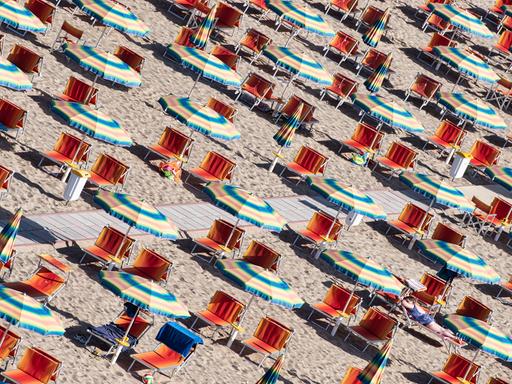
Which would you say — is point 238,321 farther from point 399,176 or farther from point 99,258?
point 399,176

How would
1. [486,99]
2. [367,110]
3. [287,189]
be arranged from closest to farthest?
[287,189]
[367,110]
[486,99]

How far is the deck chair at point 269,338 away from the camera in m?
30.3

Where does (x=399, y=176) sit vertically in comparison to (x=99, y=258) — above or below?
above

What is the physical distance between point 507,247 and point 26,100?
1206 centimetres

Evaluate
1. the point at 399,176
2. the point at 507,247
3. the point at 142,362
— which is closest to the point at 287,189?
the point at 399,176

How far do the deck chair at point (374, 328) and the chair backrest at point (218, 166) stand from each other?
5.44 metres

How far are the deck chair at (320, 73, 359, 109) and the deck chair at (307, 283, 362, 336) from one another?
11.2m

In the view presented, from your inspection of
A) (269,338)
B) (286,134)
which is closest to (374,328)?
(269,338)

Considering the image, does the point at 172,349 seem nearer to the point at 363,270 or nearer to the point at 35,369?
the point at 35,369

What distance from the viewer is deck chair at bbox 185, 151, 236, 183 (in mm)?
36344

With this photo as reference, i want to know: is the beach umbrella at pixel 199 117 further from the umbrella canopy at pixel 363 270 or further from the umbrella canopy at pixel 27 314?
the umbrella canopy at pixel 27 314

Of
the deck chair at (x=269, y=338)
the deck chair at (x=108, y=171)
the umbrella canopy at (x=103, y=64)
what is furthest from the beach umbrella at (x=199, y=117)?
the deck chair at (x=269, y=338)

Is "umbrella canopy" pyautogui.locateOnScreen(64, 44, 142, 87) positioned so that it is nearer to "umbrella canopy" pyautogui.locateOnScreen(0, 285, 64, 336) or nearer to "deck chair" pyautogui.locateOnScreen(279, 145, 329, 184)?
"deck chair" pyautogui.locateOnScreen(279, 145, 329, 184)

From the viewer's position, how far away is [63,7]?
41.9 metres
